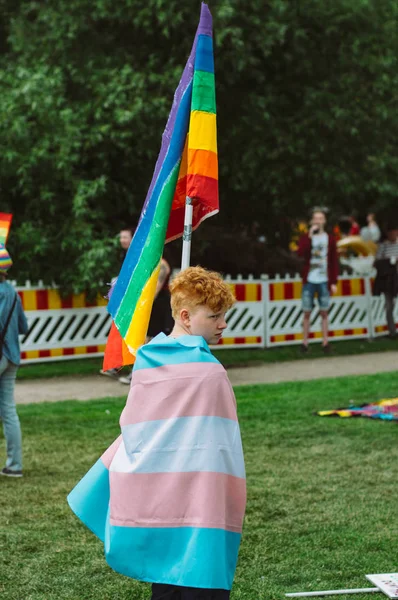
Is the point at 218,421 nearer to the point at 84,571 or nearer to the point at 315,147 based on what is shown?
the point at 84,571

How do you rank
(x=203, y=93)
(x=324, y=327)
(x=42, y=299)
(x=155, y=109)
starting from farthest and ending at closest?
1. (x=324, y=327)
2. (x=155, y=109)
3. (x=42, y=299)
4. (x=203, y=93)

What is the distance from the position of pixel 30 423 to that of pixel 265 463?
106 inches

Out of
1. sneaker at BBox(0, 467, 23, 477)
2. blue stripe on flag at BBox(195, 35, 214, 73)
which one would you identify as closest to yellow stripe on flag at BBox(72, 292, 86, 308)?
sneaker at BBox(0, 467, 23, 477)

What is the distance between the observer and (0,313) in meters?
7.52

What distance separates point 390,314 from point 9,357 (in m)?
10.7

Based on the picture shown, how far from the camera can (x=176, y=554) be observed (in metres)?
3.76

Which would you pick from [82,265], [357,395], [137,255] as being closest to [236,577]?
[137,255]

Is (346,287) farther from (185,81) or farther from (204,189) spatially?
(204,189)

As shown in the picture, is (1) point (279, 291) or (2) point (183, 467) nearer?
(2) point (183, 467)

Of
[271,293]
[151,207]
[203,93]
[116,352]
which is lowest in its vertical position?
[271,293]

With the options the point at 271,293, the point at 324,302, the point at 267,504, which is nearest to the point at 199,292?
the point at 267,504

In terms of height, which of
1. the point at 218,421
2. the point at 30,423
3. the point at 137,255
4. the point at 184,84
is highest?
the point at 184,84

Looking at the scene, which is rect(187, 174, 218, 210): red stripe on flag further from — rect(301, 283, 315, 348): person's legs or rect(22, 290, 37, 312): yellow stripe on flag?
rect(301, 283, 315, 348): person's legs

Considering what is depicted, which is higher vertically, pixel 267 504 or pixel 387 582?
pixel 387 582
